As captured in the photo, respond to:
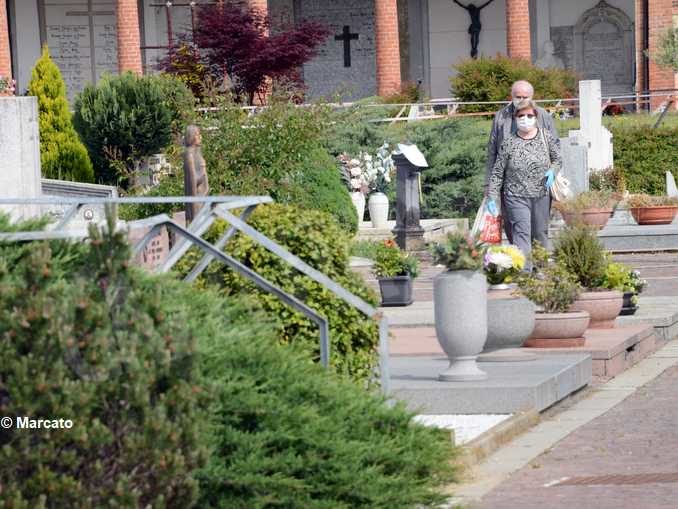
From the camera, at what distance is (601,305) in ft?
38.3

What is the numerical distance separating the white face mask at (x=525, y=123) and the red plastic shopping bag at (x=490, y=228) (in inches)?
30.3

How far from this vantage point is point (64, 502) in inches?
188

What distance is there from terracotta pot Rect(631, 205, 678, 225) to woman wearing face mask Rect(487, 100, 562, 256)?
10.3 m

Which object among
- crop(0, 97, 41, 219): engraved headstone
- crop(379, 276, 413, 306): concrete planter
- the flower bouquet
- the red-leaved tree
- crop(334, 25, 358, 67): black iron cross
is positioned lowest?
crop(379, 276, 413, 306): concrete planter

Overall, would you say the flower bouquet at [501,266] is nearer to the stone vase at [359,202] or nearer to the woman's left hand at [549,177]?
the woman's left hand at [549,177]

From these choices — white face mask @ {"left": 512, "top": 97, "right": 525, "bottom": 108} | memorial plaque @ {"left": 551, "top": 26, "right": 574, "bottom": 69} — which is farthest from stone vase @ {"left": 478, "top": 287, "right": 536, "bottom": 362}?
memorial plaque @ {"left": 551, "top": 26, "right": 574, "bottom": 69}

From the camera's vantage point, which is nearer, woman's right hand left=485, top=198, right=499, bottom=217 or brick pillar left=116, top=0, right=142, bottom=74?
woman's right hand left=485, top=198, right=499, bottom=217

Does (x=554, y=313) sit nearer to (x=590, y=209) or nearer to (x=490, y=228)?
(x=490, y=228)

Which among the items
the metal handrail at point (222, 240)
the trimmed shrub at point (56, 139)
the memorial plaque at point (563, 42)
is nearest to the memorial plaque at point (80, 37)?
the memorial plaque at point (563, 42)

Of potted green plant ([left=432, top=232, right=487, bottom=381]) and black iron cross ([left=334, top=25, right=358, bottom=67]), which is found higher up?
black iron cross ([left=334, top=25, right=358, bottom=67])

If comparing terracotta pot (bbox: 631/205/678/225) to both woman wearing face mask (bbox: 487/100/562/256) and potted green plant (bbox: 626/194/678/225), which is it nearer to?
potted green plant (bbox: 626/194/678/225)

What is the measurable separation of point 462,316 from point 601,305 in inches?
123

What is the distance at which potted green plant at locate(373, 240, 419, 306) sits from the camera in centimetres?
1503

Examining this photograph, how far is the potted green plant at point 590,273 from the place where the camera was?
11.6 meters
